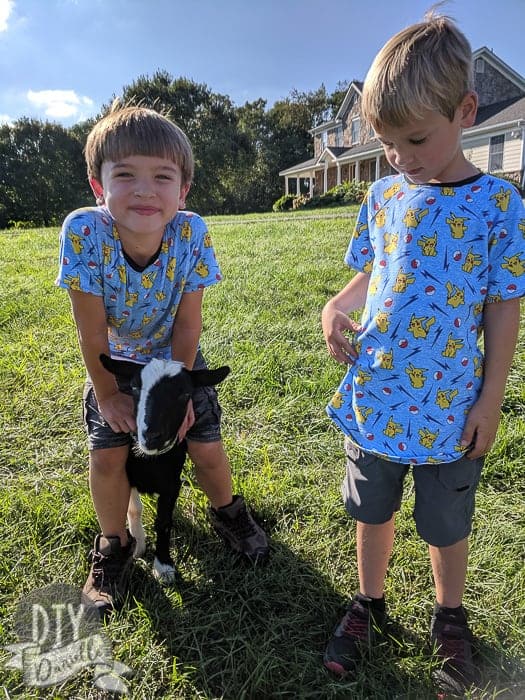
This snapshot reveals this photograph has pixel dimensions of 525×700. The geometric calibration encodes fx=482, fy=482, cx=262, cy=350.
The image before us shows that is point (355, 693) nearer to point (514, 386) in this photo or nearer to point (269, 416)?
point (269, 416)

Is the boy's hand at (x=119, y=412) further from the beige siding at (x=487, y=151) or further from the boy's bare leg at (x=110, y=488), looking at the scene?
the beige siding at (x=487, y=151)

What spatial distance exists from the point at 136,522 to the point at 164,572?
11.4 inches

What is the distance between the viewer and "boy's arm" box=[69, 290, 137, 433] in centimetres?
182

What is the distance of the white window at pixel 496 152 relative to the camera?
69.6ft

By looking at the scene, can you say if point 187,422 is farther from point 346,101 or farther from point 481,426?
point 346,101

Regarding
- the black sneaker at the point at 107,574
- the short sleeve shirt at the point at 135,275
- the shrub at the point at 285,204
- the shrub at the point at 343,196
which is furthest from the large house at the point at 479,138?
the black sneaker at the point at 107,574

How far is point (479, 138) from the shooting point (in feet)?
72.6

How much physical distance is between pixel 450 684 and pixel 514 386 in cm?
214

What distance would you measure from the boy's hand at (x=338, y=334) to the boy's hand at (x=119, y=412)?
0.76 metres

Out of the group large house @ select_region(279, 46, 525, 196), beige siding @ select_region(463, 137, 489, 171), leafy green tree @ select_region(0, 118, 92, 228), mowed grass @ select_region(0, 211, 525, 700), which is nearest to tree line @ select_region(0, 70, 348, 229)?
leafy green tree @ select_region(0, 118, 92, 228)

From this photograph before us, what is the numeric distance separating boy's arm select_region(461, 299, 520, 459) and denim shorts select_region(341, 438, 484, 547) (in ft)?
0.33

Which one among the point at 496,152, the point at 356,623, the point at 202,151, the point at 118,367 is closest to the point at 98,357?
the point at 118,367

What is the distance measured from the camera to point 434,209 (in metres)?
1.44

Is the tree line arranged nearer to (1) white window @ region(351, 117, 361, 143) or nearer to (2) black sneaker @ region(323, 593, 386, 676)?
(1) white window @ region(351, 117, 361, 143)
